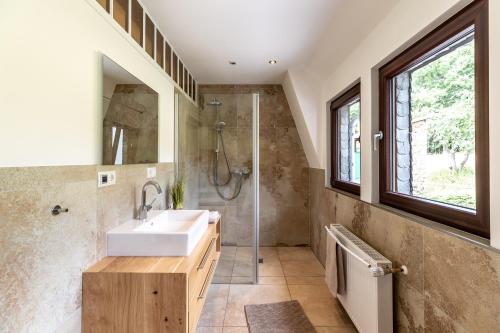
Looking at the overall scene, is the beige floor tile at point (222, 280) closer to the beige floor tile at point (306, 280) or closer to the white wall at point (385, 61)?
the beige floor tile at point (306, 280)

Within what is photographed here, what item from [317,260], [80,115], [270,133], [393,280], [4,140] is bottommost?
[317,260]

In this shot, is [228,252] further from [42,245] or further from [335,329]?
[42,245]

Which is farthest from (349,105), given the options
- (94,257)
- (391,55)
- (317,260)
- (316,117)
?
(94,257)

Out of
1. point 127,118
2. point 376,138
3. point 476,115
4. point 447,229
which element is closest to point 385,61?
point 376,138

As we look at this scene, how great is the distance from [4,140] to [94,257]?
0.70 metres

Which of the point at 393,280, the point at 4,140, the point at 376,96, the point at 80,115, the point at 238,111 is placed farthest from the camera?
the point at 238,111

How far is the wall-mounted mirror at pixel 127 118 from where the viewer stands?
4.36ft

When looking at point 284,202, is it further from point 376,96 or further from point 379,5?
point 379,5

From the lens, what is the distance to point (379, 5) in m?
1.48

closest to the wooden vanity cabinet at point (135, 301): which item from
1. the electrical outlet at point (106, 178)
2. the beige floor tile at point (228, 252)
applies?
the electrical outlet at point (106, 178)

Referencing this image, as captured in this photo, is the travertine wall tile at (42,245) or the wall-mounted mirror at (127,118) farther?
the wall-mounted mirror at (127,118)

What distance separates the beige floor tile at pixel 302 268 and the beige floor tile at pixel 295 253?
0.12 m

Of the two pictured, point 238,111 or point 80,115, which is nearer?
point 80,115

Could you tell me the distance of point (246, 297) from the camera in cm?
225
